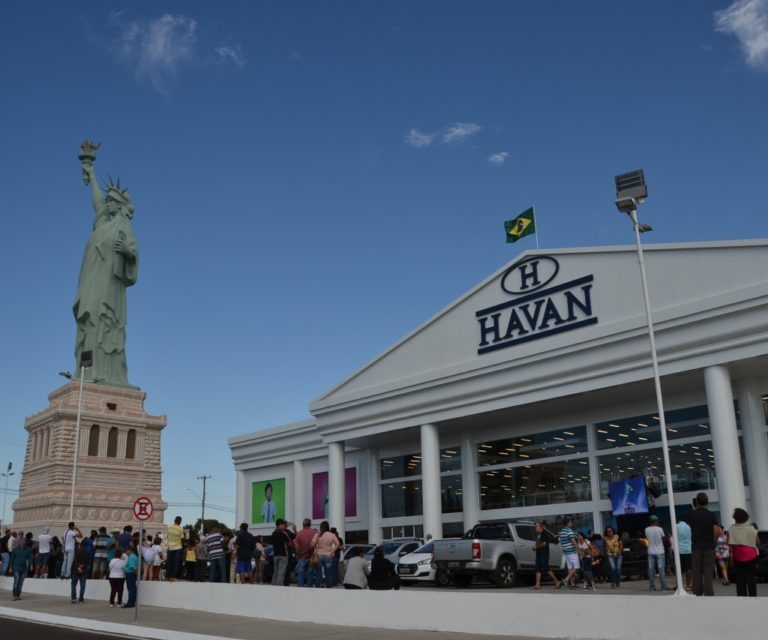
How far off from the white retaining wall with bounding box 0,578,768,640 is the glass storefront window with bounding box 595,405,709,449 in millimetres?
15635

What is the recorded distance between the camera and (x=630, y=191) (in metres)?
17.1

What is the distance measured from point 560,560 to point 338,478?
47.8 feet

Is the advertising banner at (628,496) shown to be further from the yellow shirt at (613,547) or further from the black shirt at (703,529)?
the black shirt at (703,529)

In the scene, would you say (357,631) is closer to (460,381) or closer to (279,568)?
(279,568)

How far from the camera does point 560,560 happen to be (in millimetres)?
23594

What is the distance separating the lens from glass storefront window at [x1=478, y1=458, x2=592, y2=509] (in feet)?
98.4

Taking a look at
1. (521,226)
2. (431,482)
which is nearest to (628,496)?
(431,482)

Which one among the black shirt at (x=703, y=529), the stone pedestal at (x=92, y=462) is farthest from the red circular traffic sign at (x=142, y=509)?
the stone pedestal at (x=92, y=462)

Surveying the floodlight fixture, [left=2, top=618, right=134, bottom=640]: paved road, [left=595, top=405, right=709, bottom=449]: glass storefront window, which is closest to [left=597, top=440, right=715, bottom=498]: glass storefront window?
[left=595, top=405, right=709, bottom=449]: glass storefront window

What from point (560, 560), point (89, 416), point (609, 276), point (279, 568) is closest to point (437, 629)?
point (279, 568)

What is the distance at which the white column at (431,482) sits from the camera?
31797mm

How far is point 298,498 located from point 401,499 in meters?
7.26

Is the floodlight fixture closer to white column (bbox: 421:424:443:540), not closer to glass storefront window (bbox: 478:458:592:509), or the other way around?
glass storefront window (bbox: 478:458:592:509)

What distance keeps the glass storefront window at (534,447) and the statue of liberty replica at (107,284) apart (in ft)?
108
